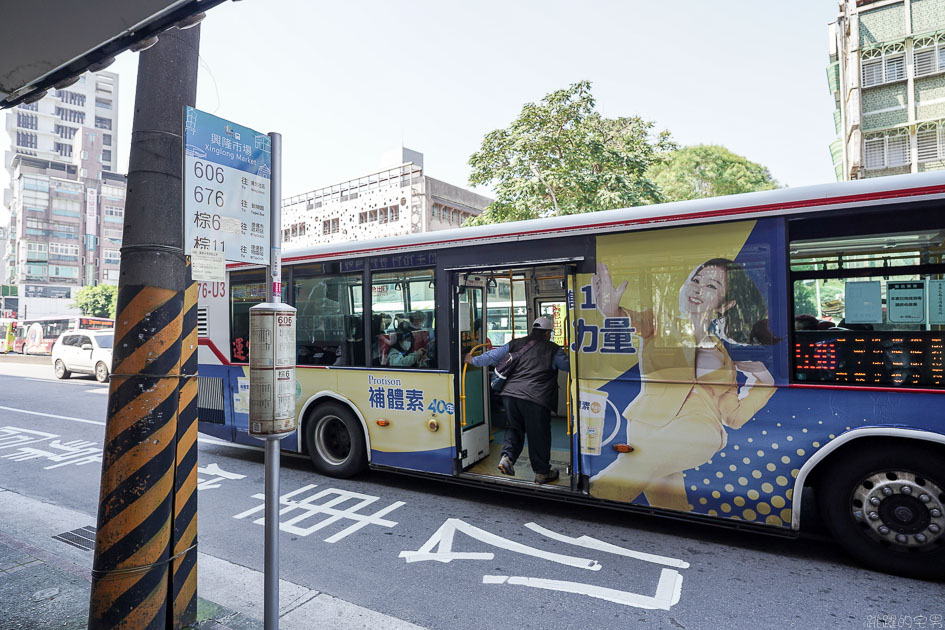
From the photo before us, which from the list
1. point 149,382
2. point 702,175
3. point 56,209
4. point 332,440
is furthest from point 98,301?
point 149,382

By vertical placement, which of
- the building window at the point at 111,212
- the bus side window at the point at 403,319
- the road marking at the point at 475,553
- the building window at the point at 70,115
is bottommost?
the road marking at the point at 475,553

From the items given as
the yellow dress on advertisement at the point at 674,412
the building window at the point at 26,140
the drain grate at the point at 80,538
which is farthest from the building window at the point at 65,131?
the yellow dress on advertisement at the point at 674,412

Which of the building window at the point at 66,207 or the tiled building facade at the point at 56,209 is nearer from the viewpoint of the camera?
the tiled building facade at the point at 56,209

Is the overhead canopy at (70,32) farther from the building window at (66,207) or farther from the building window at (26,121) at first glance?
the building window at (26,121)

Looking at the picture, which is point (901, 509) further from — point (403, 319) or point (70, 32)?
point (70, 32)

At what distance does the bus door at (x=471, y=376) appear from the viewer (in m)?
5.50

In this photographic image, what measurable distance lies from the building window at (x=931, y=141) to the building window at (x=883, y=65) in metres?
2.34

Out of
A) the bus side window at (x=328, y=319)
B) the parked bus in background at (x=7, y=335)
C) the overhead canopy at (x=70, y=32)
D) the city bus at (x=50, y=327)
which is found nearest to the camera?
the overhead canopy at (x=70, y=32)

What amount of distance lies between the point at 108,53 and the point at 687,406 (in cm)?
432

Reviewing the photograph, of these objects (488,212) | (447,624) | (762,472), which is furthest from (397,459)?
(488,212)

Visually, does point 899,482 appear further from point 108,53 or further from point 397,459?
point 108,53

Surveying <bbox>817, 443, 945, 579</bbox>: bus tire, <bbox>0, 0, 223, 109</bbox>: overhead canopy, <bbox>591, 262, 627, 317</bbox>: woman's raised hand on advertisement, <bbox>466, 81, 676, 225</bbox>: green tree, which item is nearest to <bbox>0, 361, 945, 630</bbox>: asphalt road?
<bbox>817, 443, 945, 579</bbox>: bus tire

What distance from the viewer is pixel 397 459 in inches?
228

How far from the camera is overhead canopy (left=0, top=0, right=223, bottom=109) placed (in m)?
2.18
